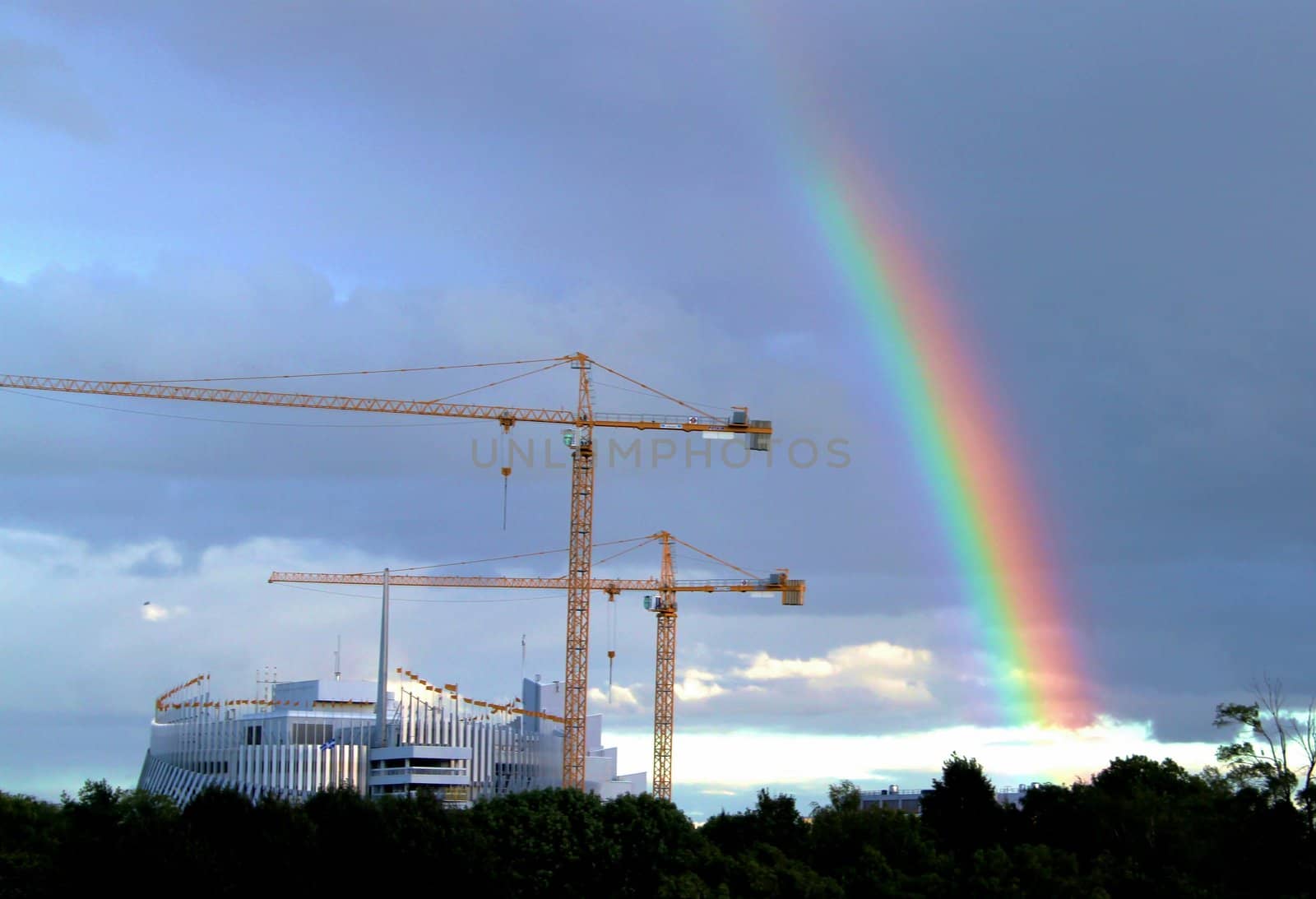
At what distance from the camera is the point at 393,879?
116625 mm

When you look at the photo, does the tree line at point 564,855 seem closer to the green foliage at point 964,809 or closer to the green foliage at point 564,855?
the green foliage at point 564,855

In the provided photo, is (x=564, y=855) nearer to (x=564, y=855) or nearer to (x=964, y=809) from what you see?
(x=564, y=855)

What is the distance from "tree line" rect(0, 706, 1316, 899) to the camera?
4382 inches

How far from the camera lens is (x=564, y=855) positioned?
126 meters

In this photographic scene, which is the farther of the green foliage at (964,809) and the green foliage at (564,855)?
the green foliage at (964,809)

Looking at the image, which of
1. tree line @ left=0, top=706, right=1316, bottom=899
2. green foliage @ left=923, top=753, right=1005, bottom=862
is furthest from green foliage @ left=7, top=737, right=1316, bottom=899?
green foliage @ left=923, top=753, right=1005, bottom=862

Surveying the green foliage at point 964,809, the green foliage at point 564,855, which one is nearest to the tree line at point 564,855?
the green foliage at point 564,855

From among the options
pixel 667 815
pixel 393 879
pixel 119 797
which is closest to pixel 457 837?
pixel 393 879

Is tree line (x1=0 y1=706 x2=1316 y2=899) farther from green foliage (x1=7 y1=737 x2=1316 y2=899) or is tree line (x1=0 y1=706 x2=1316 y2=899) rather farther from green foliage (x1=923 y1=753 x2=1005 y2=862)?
green foliage (x1=923 y1=753 x2=1005 y2=862)

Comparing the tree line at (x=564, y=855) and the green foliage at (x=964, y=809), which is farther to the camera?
the green foliage at (x=964, y=809)

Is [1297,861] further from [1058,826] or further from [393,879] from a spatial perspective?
[393,879]

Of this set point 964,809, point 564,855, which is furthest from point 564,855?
point 964,809

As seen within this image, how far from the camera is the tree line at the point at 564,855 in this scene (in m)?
111

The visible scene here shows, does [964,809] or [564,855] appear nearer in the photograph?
[564,855]
